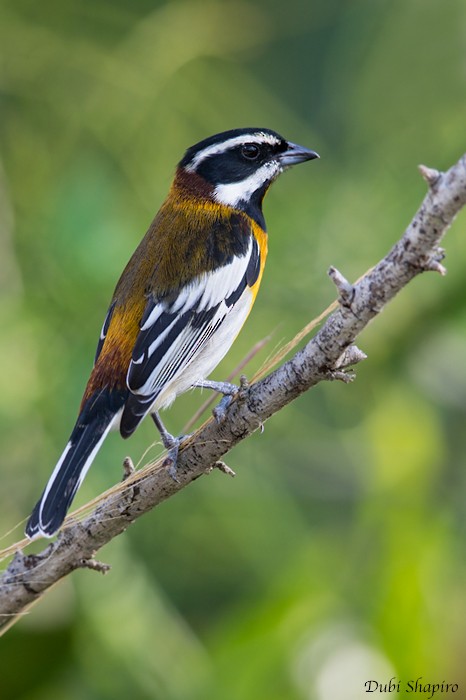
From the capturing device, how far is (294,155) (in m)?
3.89

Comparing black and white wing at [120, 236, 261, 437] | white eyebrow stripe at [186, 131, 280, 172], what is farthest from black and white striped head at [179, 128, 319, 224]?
black and white wing at [120, 236, 261, 437]

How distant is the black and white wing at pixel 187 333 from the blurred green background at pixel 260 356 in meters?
0.69

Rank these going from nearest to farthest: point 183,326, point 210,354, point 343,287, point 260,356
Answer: point 343,287 < point 183,326 < point 210,354 < point 260,356

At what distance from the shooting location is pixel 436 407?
193 inches

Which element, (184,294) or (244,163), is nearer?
(184,294)

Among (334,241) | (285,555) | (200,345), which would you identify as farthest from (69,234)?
(285,555)

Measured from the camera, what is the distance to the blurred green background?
4008 millimetres

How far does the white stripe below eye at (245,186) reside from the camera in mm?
3834

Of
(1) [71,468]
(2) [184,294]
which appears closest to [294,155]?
(2) [184,294]

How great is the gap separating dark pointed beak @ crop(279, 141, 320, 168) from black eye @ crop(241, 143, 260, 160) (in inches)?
3.7

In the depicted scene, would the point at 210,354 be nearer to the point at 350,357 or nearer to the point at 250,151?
the point at 250,151

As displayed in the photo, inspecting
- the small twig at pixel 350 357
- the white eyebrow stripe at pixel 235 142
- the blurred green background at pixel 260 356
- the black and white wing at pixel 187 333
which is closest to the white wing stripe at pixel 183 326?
the black and white wing at pixel 187 333

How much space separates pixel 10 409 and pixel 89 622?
3.01 feet

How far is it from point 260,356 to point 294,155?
123 cm
